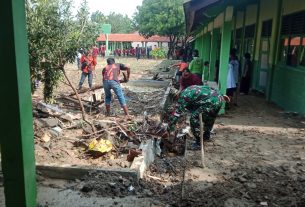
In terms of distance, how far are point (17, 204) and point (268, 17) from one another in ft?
39.7

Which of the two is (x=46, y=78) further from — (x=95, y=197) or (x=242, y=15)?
(x=242, y=15)

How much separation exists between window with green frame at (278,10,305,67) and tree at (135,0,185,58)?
3620 cm

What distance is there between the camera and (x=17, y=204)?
241 centimetres

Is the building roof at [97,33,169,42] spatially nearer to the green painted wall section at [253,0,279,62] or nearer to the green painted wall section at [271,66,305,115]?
the green painted wall section at [253,0,279,62]

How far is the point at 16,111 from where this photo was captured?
7.28 ft

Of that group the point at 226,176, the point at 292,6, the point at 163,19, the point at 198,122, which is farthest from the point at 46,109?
the point at 163,19

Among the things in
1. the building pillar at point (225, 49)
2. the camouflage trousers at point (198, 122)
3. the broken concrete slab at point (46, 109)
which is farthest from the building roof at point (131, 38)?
the camouflage trousers at point (198, 122)

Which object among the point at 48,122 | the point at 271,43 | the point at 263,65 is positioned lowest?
the point at 48,122

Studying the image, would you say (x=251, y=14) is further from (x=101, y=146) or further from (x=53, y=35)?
(x=101, y=146)

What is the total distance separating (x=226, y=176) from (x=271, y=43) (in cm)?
817

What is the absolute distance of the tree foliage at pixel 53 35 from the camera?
7.20 m

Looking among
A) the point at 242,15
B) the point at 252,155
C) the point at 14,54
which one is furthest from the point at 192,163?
the point at 242,15

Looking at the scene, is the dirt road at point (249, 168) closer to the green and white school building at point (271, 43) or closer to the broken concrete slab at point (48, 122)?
the green and white school building at point (271, 43)

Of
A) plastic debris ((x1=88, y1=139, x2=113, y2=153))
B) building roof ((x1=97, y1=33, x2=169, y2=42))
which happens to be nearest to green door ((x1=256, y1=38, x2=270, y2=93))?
plastic debris ((x1=88, y1=139, x2=113, y2=153))
